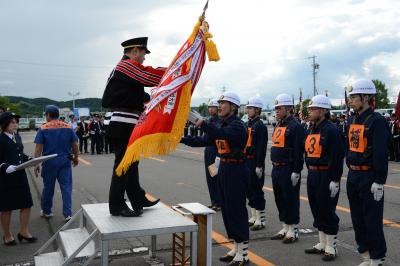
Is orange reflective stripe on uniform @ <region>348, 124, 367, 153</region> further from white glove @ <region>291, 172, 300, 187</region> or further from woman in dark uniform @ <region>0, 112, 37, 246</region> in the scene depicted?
woman in dark uniform @ <region>0, 112, 37, 246</region>

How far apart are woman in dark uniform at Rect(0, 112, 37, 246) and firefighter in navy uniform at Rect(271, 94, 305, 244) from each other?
399 centimetres

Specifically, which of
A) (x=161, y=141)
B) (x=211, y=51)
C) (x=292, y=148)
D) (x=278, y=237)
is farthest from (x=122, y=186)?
(x=292, y=148)

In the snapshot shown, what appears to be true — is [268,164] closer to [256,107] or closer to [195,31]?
[256,107]

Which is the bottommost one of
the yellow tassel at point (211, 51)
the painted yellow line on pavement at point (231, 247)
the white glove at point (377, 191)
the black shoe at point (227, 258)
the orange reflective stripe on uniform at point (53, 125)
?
the painted yellow line on pavement at point (231, 247)

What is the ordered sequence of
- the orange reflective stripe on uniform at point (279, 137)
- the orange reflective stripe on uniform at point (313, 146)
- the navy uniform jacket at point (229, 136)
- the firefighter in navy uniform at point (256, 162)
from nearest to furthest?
1. the navy uniform jacket at point (229, 136)
2. the orange reflective stripe on uniform at point (313, 146)
3. the orange reflective stripe on uniform at point (279, 137)
4. the firefighter in navy uniform at point (256, 162)

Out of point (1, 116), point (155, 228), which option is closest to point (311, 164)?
point (155, 228)

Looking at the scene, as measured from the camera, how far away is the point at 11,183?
21.2 feet

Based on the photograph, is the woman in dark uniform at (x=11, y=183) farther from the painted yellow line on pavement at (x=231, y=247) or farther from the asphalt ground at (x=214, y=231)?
the painted yellow line on pavement at (x=231, y=247)

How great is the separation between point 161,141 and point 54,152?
167 inches

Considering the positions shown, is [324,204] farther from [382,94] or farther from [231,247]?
[382,94]

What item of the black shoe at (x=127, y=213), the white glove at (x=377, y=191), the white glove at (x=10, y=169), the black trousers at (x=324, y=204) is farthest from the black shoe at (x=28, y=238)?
the white glove at (x=377, y=191)

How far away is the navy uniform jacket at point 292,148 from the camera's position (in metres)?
6.73

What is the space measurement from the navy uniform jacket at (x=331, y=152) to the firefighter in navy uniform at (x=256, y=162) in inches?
59.8

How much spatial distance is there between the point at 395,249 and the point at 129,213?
390cm
